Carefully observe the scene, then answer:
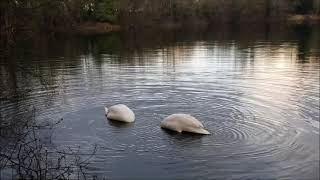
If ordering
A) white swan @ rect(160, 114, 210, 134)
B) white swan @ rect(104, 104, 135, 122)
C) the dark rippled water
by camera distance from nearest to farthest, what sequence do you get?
1. the dark rippled water
2. white swan @ rect(160, 114, 210, 134)
3. white swan @ rect(104, 104, 135, 122)

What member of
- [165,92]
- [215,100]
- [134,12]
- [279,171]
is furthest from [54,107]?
[134,12]

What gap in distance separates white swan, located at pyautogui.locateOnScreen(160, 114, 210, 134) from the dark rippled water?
14.0 inches

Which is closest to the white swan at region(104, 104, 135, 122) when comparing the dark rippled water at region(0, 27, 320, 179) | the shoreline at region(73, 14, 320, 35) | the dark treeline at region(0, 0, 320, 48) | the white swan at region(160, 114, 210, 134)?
the dark rippled water at region(0, 27, 320, 179)

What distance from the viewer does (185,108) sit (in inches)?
827

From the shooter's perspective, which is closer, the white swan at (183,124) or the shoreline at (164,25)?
the white swan at (183,124)

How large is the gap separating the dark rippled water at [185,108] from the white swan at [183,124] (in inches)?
14.0

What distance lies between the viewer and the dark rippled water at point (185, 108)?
14.6 meters

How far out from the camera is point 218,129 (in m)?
17.8

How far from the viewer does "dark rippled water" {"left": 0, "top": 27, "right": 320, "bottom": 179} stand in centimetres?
1455

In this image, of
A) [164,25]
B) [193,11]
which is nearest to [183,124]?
[164,25]

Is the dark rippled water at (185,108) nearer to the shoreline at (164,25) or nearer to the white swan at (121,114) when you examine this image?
the white swan at (121,114)

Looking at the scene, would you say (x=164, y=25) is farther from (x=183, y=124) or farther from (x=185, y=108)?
(x=183, y=124)

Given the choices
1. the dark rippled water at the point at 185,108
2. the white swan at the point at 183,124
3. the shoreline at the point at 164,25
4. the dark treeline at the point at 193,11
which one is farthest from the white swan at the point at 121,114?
the dark treeline at the point at 193,11

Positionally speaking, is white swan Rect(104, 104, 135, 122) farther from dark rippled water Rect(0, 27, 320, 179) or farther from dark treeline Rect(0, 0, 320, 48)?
dark treeline Rect(0, 0, 320, 48)
